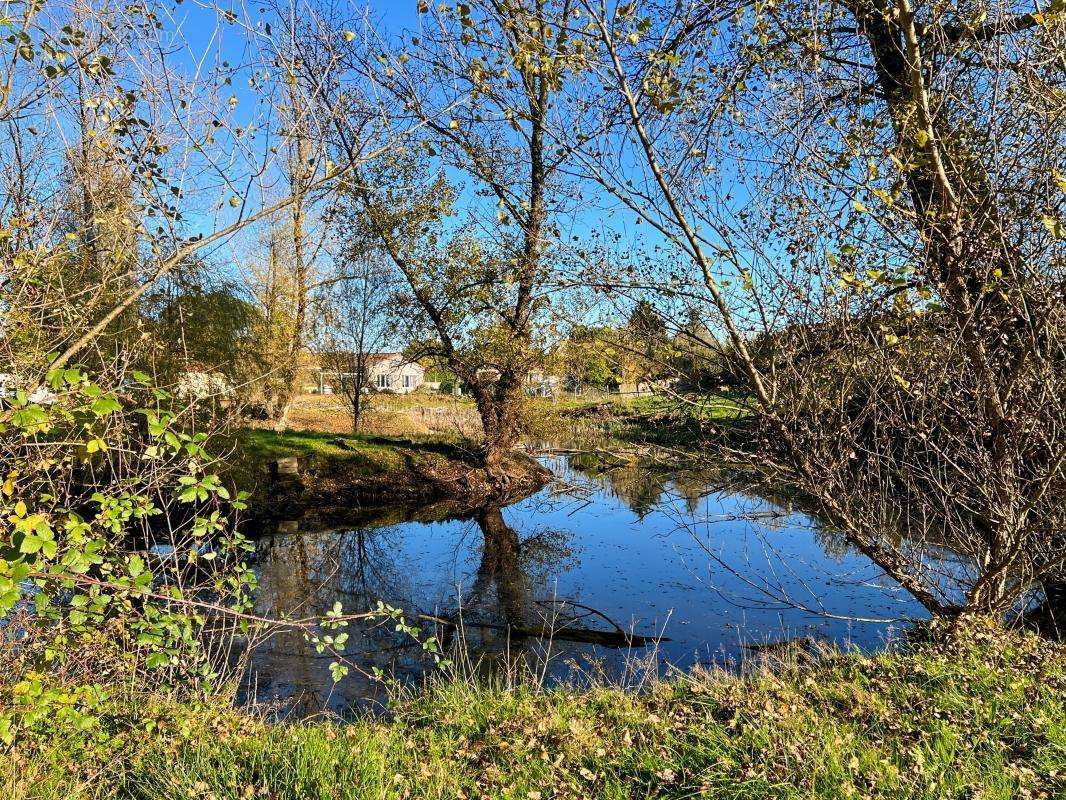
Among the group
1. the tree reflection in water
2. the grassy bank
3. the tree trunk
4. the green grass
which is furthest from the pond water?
the tree trunk

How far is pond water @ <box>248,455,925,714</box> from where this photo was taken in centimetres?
652

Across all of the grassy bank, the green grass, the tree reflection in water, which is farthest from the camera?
the green grass

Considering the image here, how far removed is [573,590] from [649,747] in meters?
6.20

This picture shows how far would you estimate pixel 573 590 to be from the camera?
9.59 metres

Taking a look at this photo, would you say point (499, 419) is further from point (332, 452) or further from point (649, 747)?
A: point (649, 747)

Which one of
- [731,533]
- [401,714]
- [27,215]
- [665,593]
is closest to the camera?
[27,215]

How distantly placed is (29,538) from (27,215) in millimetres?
2042

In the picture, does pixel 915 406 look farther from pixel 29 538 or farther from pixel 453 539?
pixel 453 539

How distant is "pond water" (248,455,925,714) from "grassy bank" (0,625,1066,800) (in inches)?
36.1

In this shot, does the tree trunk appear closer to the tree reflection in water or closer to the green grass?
the green grass

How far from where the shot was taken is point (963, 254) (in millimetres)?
4039

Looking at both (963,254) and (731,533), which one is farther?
(731,533)

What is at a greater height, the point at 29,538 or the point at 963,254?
the point at 963,254

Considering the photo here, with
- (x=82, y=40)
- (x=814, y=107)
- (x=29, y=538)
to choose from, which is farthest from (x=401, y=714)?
(x=814, y=107)
